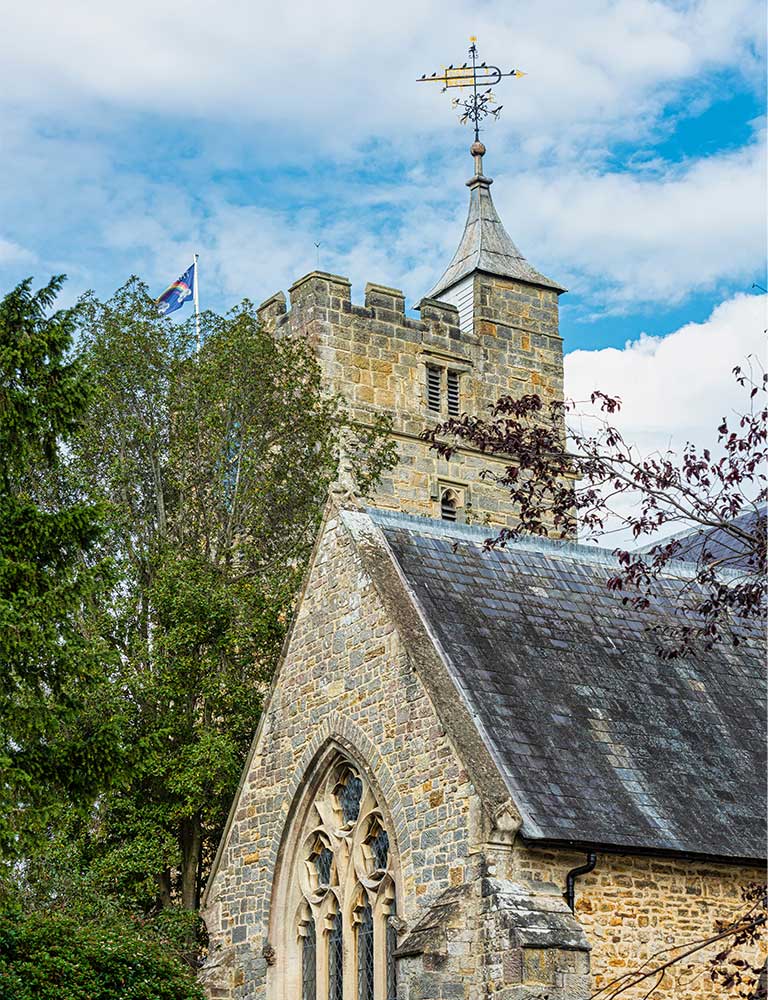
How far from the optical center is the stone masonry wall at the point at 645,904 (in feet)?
53.2

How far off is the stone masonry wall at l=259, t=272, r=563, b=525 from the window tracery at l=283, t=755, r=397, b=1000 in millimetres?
14217

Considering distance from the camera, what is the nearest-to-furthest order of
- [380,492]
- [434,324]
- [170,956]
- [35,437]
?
[35,437], [170,956], [380,492], [434,324]

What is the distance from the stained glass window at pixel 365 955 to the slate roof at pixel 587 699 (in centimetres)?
277

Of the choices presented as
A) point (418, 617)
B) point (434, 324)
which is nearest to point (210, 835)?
point (418, 617)

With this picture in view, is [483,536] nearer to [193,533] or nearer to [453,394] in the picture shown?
[193,533]

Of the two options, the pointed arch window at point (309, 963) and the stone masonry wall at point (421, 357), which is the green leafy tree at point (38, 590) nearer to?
the pointed arch window at point (309, 963)

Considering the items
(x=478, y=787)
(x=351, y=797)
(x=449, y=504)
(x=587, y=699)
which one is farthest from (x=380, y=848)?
(x=449, y=504)

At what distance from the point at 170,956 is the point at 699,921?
6.80 metres

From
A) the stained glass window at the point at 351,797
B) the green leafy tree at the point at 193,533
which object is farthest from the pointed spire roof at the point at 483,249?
the stained glass window at the point at 351,797

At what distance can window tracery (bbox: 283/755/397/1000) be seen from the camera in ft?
57.9

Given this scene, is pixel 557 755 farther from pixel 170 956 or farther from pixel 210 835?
pixel 210 835

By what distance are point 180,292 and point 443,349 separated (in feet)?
19.2

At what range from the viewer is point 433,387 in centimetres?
3612

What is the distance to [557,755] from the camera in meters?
17.1
